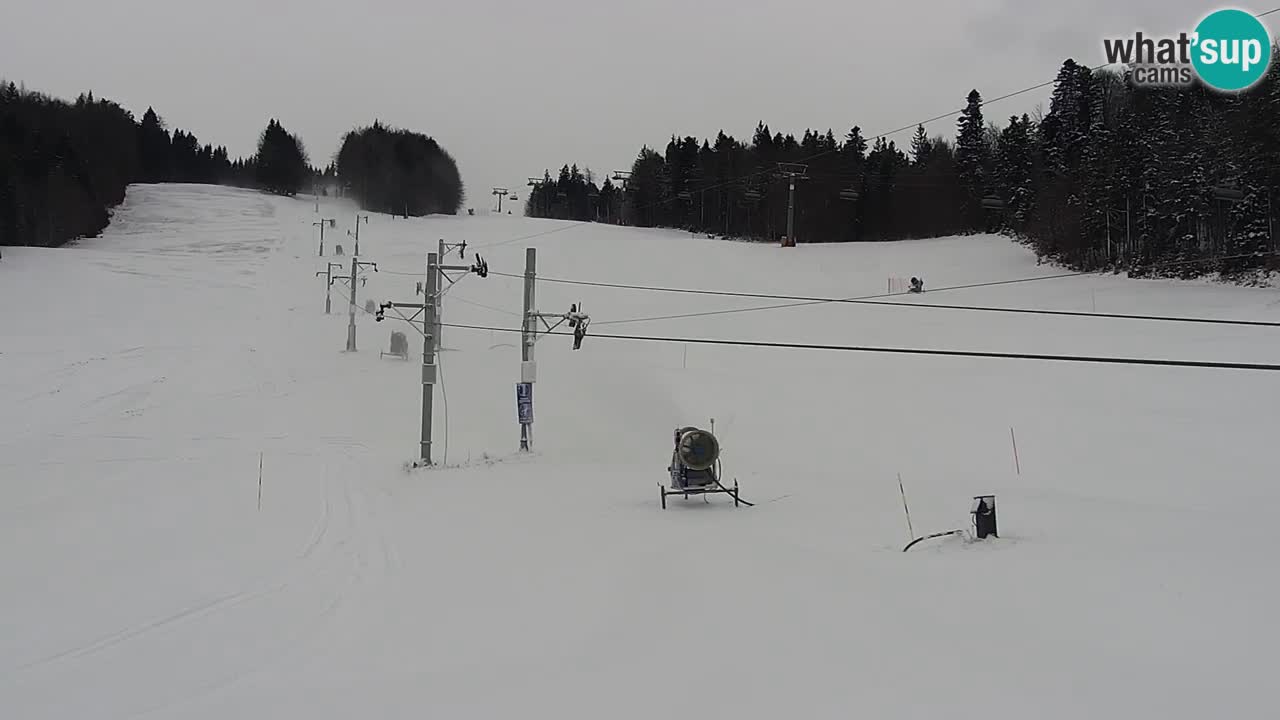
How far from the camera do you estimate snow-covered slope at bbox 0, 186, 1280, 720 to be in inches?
276

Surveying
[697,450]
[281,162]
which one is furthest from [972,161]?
[281,162]

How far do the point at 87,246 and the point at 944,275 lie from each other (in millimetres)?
67313

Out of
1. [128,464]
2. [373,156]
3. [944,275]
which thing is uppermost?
[373,156]

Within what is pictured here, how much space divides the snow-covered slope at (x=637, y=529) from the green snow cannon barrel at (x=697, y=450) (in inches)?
35.2

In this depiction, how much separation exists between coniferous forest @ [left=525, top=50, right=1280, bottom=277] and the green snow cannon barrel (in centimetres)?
2748

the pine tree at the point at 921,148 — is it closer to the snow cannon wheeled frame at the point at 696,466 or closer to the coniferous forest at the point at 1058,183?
the coniferous forest at the point at 1058,183

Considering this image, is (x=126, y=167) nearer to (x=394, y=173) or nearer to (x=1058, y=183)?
(x=394, y=173)

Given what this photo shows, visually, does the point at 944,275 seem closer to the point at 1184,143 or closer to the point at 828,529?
the point at 1184,143

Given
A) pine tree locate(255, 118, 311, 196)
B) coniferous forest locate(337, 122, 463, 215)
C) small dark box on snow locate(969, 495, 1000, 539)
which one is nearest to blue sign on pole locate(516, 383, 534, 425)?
small dark box on snow locate(969, 495, 1000, 539)

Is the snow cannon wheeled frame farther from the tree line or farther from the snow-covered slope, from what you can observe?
the tree line

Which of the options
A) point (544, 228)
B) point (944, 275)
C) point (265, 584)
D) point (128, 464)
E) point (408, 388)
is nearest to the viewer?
point (265, 584)

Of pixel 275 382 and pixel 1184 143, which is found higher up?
pixel 1184 143

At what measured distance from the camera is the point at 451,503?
15.7 meters

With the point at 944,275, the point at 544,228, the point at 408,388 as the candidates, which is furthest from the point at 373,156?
the point at 408,388
